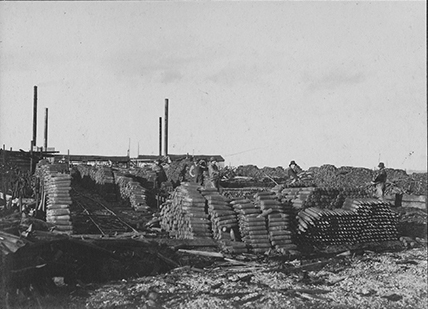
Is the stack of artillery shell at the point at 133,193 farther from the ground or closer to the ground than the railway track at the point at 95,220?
farther from the ground

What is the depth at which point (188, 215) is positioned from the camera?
11.3 meters

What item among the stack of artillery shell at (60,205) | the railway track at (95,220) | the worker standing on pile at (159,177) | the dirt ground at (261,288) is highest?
the worker standing on pile at (159,177)

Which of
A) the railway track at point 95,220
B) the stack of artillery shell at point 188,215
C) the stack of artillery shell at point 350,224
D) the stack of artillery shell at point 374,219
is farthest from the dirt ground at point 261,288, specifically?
the railway track at point 95,220

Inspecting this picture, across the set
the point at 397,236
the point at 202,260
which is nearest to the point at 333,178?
the point at 397,236

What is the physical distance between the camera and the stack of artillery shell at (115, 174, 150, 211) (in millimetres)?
17594

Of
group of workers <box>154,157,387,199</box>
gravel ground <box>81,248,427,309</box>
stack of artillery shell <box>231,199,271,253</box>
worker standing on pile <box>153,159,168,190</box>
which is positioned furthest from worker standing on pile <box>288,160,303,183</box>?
worker standing on pile <box>153,159,168,190</box>

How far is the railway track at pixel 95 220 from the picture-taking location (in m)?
12.6

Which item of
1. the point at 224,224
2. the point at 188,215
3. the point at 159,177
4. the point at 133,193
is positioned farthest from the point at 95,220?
the point at 159,177

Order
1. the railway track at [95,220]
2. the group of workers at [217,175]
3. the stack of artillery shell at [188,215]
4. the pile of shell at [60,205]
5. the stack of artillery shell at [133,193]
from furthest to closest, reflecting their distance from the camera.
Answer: the stack of artillery shell at [133,193], the group of workers at [217,175], the railway track at [95,220], the stack of artillery shell at [188,215], the pile of shell at [60,205]

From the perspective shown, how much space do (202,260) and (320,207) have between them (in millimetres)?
4850

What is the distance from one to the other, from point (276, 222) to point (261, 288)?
127 inches

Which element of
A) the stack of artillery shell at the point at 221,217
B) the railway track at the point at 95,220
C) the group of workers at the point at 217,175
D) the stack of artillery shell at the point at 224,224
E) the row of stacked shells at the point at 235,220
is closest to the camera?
the stack of artillery shell at the point at 224,224

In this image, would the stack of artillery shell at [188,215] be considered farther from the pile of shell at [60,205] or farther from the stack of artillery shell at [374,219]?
the stack of artillery shell at [374,219]

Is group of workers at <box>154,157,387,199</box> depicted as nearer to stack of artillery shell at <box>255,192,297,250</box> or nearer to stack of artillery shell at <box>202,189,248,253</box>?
stack of artillery shell at <box>202,189,248,253</box>
